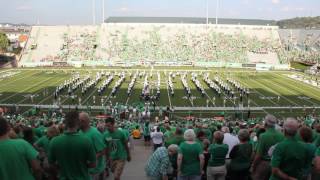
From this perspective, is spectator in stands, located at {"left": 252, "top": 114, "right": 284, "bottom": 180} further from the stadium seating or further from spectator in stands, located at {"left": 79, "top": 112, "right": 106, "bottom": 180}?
the stadium seating

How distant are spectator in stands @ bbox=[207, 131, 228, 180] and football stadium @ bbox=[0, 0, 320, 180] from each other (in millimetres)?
13

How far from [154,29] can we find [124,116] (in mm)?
50049

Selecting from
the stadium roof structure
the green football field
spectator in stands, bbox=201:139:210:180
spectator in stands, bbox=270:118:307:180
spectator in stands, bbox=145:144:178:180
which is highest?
the stadium roof structure

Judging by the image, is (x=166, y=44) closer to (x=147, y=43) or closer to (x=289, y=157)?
(x=147, y=43)

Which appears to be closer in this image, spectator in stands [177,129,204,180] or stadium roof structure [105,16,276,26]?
spectator in stands [177,129,204,180]

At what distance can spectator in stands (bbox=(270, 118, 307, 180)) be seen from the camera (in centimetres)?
433

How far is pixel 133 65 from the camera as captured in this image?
181 feet

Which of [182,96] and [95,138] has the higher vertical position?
[95,138]

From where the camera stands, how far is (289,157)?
4359 mm

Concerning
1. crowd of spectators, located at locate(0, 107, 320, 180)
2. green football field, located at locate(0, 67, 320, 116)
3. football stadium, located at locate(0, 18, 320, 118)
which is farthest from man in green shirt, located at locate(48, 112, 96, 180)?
green football field, located at locate(0, 67, 320, 116)

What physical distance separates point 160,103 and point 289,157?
24.2 metres

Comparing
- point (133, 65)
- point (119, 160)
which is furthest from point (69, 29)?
point (119, 160)

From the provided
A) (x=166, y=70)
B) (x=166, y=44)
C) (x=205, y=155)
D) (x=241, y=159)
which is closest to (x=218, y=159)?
(x=241, y=159)

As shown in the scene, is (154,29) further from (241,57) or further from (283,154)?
(283,154)
